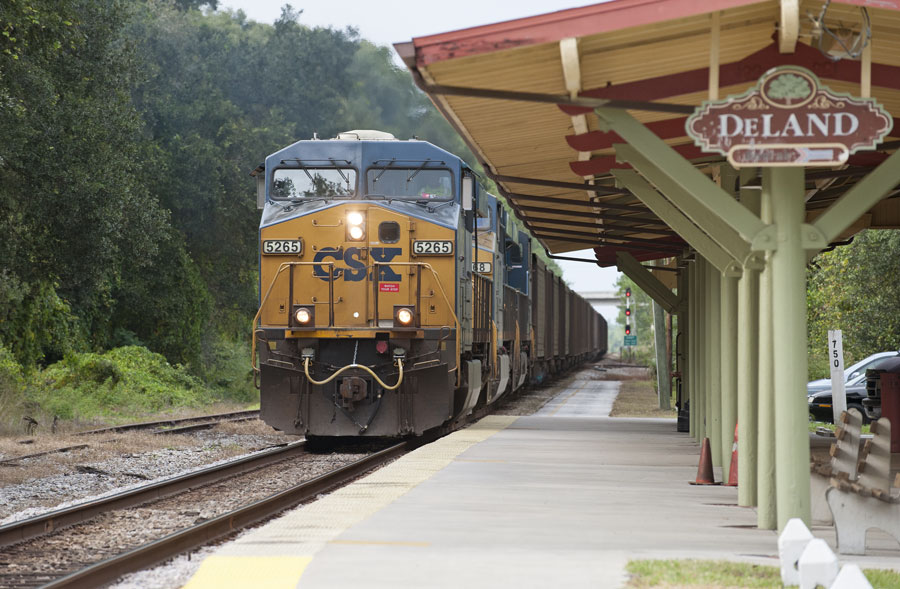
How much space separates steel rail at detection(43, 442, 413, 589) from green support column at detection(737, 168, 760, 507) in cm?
386

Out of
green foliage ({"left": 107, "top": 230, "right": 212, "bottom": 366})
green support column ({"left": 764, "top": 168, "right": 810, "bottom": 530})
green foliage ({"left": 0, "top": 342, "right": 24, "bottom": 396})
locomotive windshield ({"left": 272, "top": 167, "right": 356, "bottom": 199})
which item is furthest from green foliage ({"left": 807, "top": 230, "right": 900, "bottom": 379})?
green foliage ({"left": 107, "top": 230, "right": 212, "bottom": 366})

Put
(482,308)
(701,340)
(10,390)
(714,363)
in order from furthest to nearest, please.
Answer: (10,390)
(482,308)
(701,340)
(714,363)

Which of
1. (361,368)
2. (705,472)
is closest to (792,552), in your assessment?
(705,472)

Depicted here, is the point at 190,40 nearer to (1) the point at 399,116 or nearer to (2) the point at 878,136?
(1) the point at 399,116

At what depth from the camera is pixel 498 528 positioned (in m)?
7.49

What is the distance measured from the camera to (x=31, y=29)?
2070 centimetres

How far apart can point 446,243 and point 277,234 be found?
218 centimetres

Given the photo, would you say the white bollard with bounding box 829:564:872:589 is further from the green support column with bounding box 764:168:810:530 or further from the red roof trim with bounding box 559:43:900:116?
the red roof trim with bounding box 559:43:900:116

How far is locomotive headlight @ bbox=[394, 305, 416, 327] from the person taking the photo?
48.7 ft

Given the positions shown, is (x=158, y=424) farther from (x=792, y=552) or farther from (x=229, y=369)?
(x=229, y=369)

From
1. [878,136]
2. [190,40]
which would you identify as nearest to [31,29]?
[878,136]

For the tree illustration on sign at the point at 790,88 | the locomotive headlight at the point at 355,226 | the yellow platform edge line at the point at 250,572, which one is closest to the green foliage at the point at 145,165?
the locomotive headlight at the point at 355,226

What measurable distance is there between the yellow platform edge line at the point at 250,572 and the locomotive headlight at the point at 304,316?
853 cm

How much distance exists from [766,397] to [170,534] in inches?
163
